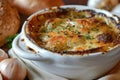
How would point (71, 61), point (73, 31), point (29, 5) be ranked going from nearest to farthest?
point (71, 61) → point (73, 31) → point (29, 5)

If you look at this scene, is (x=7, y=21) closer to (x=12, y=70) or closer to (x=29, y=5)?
(x=29, y=5)

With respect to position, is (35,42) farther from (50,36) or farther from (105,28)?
A: (105,28)

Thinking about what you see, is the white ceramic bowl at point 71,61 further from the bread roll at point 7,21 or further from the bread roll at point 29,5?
the bread roll at point 29,5

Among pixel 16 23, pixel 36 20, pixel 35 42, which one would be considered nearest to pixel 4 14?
pixel 16 23

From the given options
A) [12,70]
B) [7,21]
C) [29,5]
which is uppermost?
[29,5]

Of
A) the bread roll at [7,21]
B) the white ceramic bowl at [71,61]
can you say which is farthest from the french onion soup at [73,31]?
the bread roll at [7,21]

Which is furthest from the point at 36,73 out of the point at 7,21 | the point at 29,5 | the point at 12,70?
the point at 29,5

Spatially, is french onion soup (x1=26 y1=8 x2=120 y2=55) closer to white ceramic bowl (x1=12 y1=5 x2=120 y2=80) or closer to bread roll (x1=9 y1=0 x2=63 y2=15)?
white ceramic bowl (x1=12 y1=5 x2=120 y2=80)
